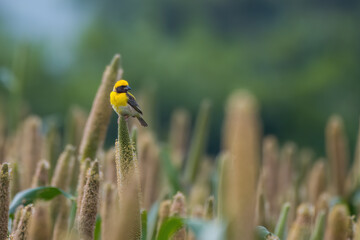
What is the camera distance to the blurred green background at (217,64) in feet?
14.3

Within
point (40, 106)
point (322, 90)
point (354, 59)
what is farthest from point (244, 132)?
point (354, 59)

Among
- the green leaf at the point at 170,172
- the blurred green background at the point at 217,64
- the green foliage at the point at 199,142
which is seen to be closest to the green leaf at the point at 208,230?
the green leaf at the point at 170,172

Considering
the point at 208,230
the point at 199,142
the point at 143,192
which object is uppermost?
the point at 199,142

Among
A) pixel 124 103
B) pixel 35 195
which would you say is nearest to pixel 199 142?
pixel 35 195

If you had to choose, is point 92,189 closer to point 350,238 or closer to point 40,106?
point 350,238

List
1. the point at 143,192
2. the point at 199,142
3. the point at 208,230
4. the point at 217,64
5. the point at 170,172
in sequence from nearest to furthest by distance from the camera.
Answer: the point at 208,230, the point at 143,192, the point at 170,172, the point at 199,142, the point at 217,64

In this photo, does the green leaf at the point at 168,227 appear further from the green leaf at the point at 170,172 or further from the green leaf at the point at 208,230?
the green leaf at the point at 170,172

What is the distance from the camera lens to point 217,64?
5.35m

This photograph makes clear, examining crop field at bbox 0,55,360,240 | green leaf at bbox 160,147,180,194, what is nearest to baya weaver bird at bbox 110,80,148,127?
crop field at bbox 0,55,360,240

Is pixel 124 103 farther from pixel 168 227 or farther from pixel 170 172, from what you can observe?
pixel 170 172

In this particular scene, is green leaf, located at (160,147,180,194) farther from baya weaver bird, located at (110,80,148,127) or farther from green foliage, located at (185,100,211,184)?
baya weaver bird, located at (110,80,148,127)

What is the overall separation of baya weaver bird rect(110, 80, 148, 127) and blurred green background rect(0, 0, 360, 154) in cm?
256

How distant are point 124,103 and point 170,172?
46 centimetres

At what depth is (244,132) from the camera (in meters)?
0.27
